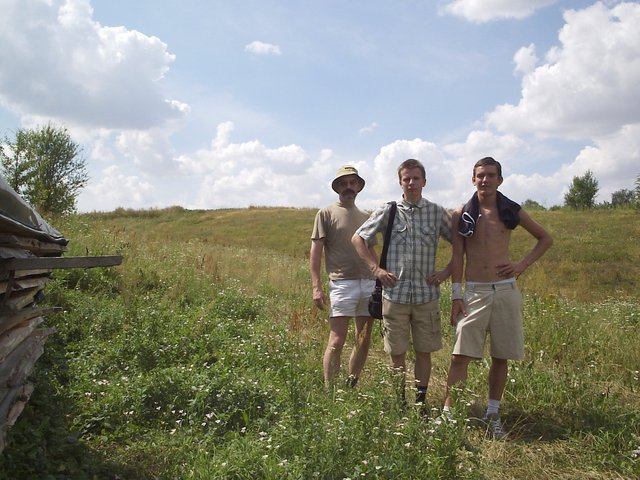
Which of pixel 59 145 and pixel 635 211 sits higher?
pixel 59 145

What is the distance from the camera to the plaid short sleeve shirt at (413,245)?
13.8 feet

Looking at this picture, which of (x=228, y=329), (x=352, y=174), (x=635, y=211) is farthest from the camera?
(x=635, y=211)

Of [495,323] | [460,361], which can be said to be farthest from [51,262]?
[495,323]

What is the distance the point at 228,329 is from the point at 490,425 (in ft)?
11.9

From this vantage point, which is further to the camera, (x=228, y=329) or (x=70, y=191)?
(x=70, y=191)

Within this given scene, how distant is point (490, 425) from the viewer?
4027mm

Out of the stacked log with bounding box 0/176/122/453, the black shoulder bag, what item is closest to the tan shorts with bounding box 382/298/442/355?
the black shoulder bag

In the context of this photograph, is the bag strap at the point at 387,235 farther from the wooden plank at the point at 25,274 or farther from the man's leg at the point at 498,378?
the wooden plank at the point at 25,274

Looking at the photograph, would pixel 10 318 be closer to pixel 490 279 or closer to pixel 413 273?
A: pixel 413 273

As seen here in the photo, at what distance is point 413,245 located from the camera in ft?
13.9

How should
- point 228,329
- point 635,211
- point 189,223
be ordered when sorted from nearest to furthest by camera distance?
1. point 228,329
2. point 635,211
3. point 189,223

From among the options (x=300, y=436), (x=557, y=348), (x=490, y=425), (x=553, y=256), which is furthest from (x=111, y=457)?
(x=553, y=256)

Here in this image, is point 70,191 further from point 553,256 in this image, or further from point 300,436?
point 300,436

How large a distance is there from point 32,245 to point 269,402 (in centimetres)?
240
